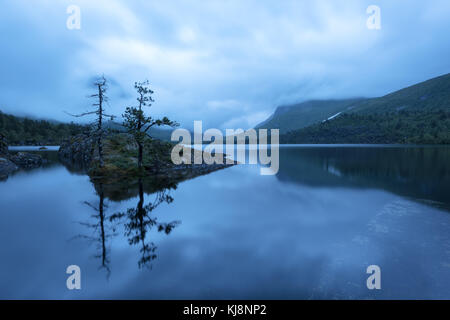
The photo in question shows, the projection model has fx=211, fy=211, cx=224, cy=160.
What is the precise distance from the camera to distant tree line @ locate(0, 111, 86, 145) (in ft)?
502

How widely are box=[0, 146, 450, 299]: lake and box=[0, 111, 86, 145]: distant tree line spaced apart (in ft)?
545

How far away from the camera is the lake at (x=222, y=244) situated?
26.8ft

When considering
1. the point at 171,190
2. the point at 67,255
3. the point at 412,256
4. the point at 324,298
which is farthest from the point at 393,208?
the point at 67,255

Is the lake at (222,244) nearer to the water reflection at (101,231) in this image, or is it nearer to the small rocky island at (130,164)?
the water reflection at (101,231)

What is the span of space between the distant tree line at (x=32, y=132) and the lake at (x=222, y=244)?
166 meters

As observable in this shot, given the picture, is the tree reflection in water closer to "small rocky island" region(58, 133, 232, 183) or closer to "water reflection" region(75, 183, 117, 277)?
"water reflection" region(75, 183, 117, 277)

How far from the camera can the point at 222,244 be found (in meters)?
11.8

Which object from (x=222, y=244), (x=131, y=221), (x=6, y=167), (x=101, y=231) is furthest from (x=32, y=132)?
(x=222, y=244)

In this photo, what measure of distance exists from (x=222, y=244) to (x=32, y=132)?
8857 inches

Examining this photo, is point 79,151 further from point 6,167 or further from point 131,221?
point 131,221

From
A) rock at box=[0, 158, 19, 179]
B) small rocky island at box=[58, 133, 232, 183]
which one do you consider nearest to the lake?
small rocky island at box=[58, 133, 232, 183]

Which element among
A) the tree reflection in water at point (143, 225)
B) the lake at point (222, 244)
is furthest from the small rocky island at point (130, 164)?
the tree reflection in water at point (143, 225)

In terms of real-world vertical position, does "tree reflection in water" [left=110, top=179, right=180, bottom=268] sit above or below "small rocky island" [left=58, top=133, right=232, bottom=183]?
below
